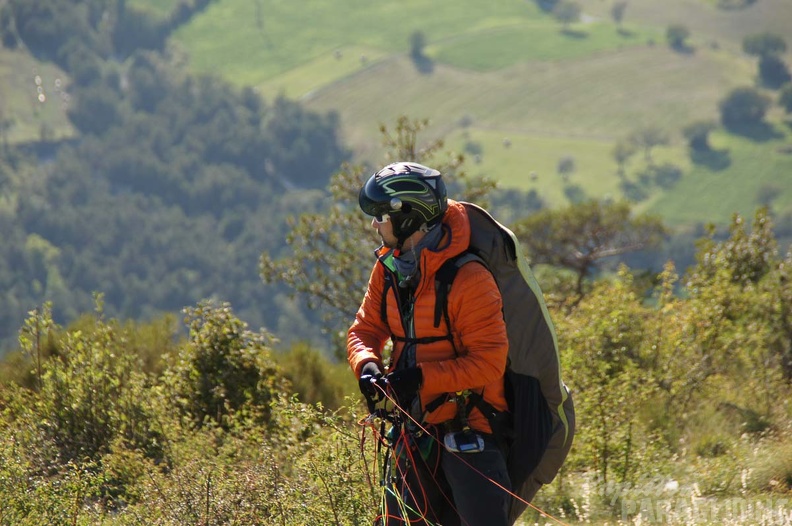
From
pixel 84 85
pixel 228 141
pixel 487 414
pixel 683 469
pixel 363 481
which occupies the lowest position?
pixel 683 469

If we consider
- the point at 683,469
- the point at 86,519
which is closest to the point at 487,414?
the point at 86,519

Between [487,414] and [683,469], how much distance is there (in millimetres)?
3838

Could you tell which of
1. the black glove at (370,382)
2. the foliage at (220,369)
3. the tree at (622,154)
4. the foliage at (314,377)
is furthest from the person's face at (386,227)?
the tree at (622,154)

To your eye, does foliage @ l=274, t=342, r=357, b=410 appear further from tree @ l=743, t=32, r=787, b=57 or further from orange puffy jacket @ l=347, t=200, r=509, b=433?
tree @ l=743, t=32, r=787, b=57

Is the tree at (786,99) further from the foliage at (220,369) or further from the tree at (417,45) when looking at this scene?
the foliage at (220,369)

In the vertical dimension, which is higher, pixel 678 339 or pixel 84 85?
pixel 84 85

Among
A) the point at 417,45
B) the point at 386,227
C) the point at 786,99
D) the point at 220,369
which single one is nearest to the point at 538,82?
the point at 417,45

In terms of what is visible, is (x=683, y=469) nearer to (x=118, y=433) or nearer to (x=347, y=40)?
(x=118, y=433)

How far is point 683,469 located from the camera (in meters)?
7.73

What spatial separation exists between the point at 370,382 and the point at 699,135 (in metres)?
154

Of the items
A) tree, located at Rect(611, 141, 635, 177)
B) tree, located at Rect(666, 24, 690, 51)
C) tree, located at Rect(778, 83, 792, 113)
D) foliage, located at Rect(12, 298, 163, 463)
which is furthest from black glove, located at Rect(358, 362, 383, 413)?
tree, located at Rect(666, 24, 690, 51)

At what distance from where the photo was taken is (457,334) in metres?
4.44

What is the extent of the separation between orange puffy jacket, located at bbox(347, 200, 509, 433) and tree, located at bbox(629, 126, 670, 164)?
149547mm

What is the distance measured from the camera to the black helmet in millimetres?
4535
